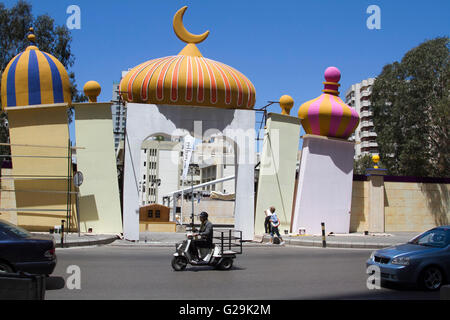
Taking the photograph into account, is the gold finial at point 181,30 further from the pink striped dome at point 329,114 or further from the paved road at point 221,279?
the paved road at point 221,279

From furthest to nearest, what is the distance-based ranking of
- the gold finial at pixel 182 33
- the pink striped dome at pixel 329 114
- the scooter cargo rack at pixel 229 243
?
1. the pink striped dome at pixel 329 114
2. the gold finial at pixel 182 33
3. the scooter cargo rack at pixel 229 243

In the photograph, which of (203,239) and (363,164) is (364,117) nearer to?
(363,164)

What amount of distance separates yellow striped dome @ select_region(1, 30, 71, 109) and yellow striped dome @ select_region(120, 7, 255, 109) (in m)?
2.67

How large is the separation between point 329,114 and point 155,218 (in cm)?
1157

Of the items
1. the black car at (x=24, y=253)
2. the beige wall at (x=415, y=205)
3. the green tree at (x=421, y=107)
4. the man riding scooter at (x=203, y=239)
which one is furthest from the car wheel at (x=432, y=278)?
the green tree at (x=421, y=107)

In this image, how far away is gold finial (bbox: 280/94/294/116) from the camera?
23220mm


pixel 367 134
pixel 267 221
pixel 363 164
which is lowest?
pixel 267 221

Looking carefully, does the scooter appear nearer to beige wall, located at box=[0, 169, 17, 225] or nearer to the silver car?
the silver car

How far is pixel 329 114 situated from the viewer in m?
23.9

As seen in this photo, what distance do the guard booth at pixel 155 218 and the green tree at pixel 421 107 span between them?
48.0 feet

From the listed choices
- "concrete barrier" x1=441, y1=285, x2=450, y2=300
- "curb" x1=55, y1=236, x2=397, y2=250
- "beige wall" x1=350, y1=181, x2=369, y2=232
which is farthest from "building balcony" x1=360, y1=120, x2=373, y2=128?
"concrete barrier" x1=441, y1=285, x2=450, y2=300

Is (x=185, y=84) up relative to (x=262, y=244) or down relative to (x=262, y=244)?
up

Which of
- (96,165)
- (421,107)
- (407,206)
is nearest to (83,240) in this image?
(96,165)

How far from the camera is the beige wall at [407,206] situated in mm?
25984
